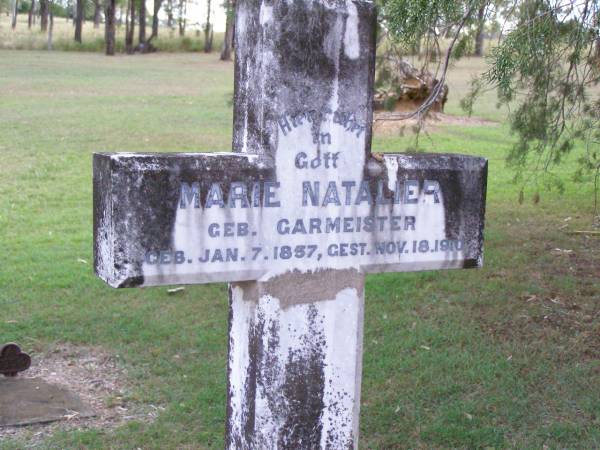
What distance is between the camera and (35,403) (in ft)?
18.1

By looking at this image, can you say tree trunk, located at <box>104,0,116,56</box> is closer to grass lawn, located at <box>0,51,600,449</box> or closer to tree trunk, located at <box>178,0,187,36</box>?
tree trunk, located at <box>178,0,187,36</box>

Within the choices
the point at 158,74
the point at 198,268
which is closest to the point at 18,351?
the point at 198,268

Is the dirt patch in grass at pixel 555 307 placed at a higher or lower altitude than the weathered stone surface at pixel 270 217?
lower

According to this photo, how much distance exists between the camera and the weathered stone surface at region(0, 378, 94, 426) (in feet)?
17.4

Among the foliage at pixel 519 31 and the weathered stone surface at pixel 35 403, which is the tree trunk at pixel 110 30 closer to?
the foliage at pixel 519 31

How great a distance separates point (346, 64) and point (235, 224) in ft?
2.20

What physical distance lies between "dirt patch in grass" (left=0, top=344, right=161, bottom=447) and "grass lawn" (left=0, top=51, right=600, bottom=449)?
0.09 meters

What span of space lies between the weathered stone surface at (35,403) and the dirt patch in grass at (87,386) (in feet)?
0.17

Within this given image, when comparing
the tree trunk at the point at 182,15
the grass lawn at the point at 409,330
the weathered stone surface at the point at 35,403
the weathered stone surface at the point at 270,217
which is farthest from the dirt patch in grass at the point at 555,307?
the tree trunk at the point at 182,15


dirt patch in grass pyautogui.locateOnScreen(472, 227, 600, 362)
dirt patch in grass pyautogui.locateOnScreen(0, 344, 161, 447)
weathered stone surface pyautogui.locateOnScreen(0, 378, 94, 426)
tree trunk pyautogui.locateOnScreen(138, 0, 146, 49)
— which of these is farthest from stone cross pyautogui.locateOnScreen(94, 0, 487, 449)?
tree trunk pyautogui.locateOnScreen(138, 0, 146, 49)

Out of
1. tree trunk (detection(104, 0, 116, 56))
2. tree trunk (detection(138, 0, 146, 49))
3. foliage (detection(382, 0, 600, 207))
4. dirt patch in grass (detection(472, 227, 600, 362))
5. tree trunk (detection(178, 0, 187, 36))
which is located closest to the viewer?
foliage (detection(382, 0, 600, 207))

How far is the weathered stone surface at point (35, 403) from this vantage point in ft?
17.4

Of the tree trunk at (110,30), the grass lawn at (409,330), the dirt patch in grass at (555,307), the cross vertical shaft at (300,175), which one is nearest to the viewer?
the cross vertical shaft at (300,175)

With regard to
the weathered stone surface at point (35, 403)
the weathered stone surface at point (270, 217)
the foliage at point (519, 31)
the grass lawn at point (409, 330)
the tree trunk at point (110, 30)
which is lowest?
the weathered stone surface at point (35, 403)
